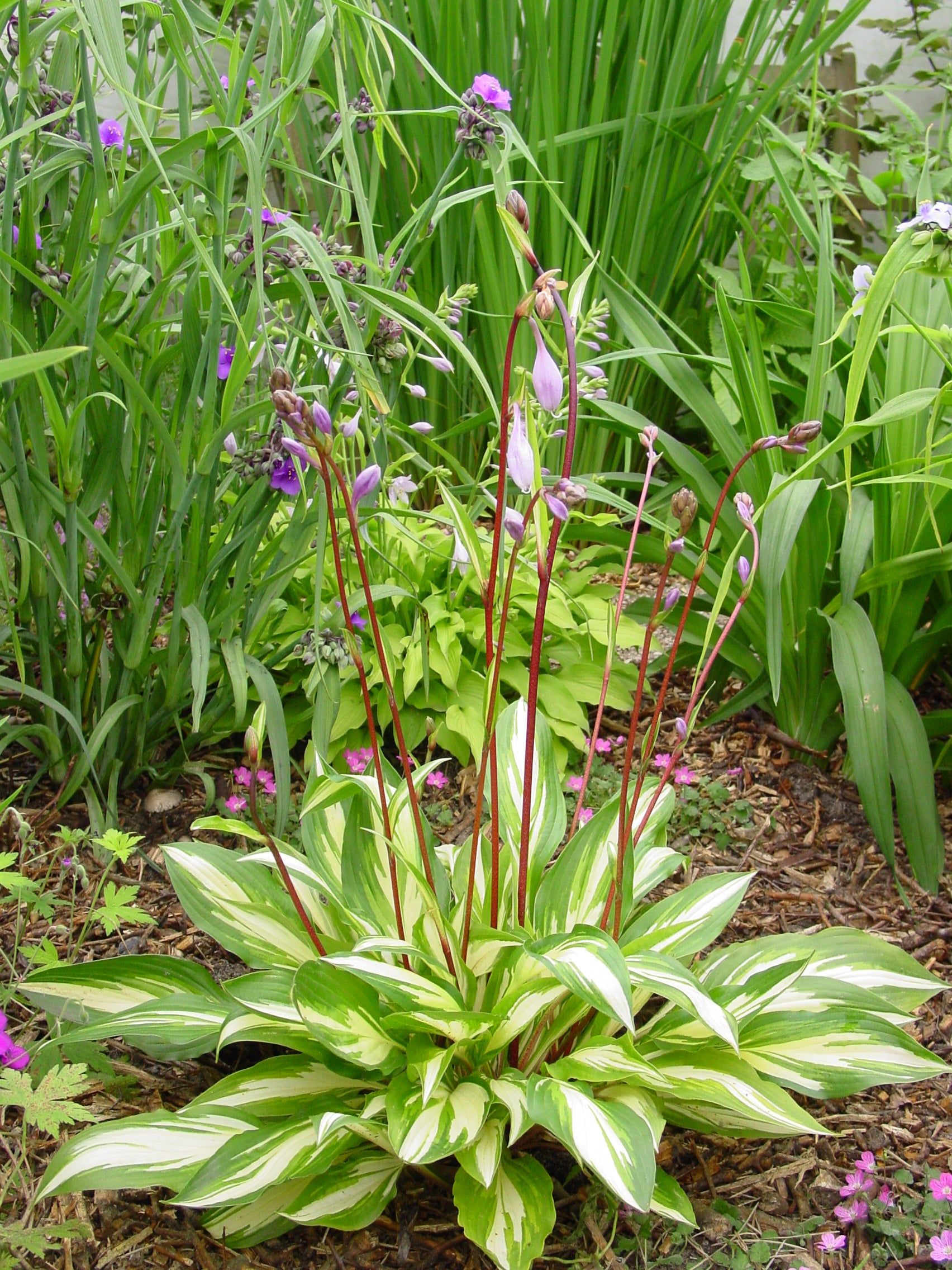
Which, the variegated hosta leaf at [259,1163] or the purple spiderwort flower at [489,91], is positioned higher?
the purple spiderwort flower at [489,91]

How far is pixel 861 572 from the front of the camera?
5.67 feet

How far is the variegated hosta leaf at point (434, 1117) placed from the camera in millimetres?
932

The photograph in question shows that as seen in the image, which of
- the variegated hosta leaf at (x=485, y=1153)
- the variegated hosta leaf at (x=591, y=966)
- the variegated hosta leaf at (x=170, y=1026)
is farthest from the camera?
the variegated hosta leaf at (x=170, y=1026)

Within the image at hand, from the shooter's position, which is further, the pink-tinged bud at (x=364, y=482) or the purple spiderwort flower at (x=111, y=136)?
the purple spiderwort flower at (x=111, y=136)

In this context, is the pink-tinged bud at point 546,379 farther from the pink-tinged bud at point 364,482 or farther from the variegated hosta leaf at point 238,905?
the variegated hosta leaf at point 238,905

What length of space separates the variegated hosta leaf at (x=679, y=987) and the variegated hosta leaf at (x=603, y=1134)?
115mm

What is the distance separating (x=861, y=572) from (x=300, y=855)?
105cm

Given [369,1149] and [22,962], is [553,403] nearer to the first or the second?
[369,1149]

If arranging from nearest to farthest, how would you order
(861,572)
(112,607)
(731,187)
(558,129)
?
(112,607)
(861,572)
(558,129)
(731,187)

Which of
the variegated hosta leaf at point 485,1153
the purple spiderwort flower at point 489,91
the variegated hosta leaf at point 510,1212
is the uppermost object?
the purple spiderwort flower at point 489,91

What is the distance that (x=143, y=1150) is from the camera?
994 millimetres

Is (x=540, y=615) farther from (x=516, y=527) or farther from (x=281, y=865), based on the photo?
(x=281, y=865)

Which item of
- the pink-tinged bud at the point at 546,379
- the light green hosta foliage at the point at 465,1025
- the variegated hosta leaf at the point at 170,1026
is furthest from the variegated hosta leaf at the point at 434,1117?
the pink-tinged bud at the point at 546,379

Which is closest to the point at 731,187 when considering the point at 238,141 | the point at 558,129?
the point at 558,129
